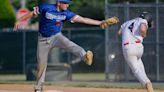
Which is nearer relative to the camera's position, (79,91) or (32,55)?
(79,91)

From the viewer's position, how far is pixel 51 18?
13609mm

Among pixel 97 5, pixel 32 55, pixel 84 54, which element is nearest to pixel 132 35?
pixel 84 54

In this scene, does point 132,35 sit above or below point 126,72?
above

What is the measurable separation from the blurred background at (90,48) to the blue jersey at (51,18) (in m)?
9.45

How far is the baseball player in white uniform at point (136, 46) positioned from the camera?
1397 cm

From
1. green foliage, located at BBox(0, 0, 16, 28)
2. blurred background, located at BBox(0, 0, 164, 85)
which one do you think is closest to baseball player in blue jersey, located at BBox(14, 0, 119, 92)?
blurred background, located at BBox(0, 0, 164, 85)

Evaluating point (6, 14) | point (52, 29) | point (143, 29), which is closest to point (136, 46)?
point (143, 29)

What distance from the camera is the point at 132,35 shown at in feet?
46.9

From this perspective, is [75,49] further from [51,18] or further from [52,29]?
[51,18]

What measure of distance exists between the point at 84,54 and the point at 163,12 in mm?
10592

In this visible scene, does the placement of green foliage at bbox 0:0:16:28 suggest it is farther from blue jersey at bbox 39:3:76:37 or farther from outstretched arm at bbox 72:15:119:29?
outstretched arm at bbox 72:15:119:29

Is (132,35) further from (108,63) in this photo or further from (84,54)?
(108,63)

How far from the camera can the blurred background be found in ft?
76.1

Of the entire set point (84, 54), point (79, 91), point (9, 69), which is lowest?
point (9, 69)
